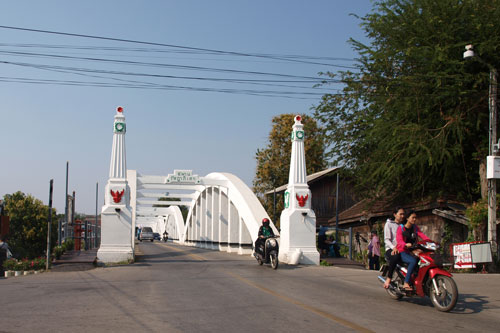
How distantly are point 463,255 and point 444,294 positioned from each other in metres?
9.50

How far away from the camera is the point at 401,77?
2073cm

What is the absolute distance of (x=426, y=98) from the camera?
65.4ft

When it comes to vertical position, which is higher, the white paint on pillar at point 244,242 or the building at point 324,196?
the building at point 324,196

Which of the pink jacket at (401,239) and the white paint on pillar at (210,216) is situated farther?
the white paint on pillar at (210,216)

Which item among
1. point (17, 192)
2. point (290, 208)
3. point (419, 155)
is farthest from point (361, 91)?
point (17, 192)

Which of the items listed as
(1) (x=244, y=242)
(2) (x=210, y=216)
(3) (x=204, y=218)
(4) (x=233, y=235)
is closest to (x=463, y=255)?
(1) (x=244, y=242)

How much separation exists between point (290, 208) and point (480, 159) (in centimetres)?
755

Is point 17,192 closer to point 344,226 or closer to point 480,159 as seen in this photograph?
point 344,226

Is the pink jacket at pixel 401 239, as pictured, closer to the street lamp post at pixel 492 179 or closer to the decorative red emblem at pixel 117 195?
the street lamp post at pixel 492 179

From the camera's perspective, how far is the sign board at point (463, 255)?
16.0m

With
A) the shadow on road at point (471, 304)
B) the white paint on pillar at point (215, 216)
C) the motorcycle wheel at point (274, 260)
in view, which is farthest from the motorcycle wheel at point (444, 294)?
the white paint on pillar at point (215, 216)

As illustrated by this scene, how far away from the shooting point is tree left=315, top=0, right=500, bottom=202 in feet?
62.5

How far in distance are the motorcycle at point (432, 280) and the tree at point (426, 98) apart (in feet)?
35.4

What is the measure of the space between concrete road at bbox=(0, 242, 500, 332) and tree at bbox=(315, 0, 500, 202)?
315 inches
